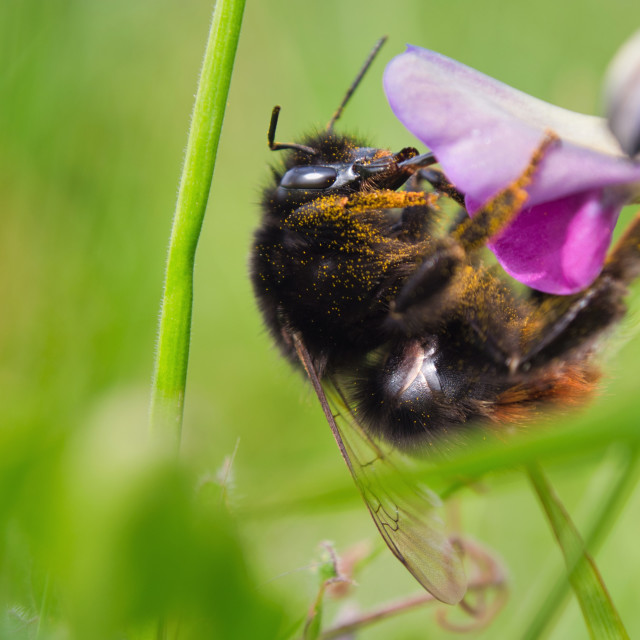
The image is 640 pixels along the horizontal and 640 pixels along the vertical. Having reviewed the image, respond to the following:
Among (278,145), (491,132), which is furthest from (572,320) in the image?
(278,145)

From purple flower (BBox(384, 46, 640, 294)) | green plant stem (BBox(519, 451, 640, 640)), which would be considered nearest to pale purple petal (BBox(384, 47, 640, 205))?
purple flower (BBox(384, 46, 640, 294))

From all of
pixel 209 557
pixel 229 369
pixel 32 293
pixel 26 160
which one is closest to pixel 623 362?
pixel 209 557

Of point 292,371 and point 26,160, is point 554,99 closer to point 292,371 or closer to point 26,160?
point 26,160

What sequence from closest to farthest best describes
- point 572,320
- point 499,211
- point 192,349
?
point 499,211 → point 572,320 → point 192,349

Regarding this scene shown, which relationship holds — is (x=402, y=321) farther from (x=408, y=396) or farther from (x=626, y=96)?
(x=626, y=96)

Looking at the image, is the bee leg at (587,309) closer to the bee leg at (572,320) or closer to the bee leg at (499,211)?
the bee leg at (572,320)

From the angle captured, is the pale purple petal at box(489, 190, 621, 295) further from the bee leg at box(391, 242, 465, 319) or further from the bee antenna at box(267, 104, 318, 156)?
the bee antenna at box(267, 104, 318, 156)

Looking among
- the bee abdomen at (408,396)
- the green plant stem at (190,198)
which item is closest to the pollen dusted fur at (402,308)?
the bee abdomen at (408,396)
